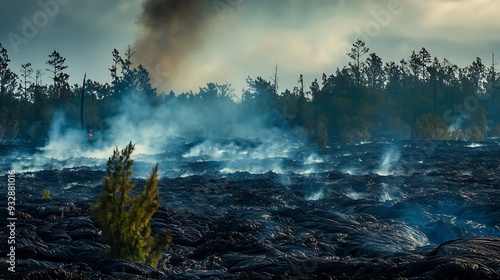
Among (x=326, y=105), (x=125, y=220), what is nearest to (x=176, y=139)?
(x=326, y=105)

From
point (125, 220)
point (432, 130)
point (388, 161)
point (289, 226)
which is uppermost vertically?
point (432, 130)

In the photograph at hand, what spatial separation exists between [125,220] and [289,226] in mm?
6600

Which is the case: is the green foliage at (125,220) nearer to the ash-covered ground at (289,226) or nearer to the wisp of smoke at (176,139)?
the ash-covered ground at (289,226)

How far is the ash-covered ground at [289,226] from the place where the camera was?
8.81m

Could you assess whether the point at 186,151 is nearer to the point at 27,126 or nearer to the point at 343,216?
the point at 27,126

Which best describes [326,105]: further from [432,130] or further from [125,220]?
[125,220]

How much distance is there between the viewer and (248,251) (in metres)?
11.6

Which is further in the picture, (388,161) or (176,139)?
(176,139)

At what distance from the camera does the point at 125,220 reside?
976cm

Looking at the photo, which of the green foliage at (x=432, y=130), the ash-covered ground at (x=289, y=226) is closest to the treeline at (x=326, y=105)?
the green foliage at (x=432, y=130)

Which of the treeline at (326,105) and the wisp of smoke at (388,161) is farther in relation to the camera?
the treeline at (326,105)

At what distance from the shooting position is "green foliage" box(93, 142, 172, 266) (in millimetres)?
9633

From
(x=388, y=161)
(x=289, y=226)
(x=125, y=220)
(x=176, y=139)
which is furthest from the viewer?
(x=176, y=139)

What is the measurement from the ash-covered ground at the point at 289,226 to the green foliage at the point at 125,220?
0.50m
